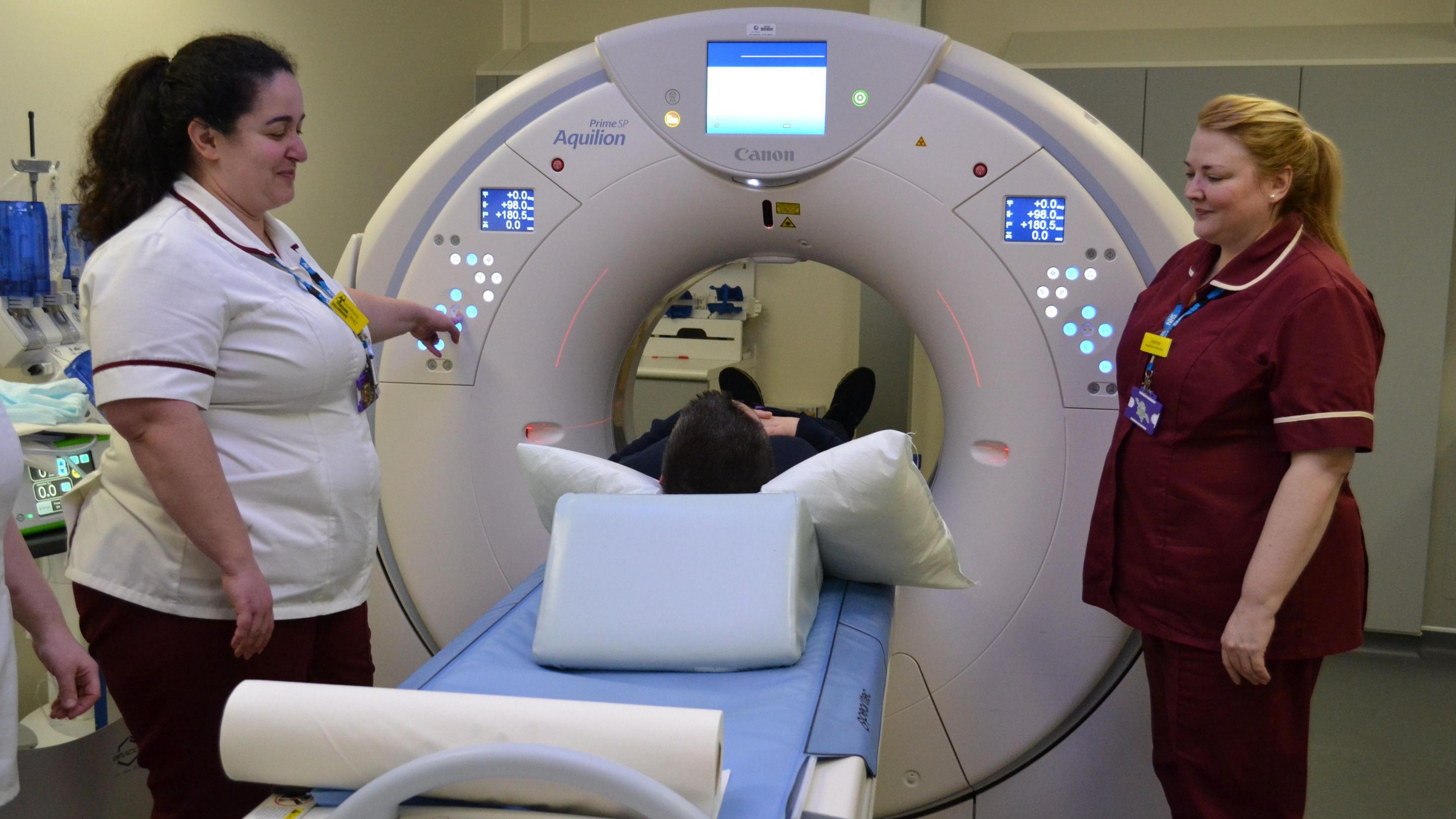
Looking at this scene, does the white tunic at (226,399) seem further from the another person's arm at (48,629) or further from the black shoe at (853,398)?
the black shoe at (853,398)

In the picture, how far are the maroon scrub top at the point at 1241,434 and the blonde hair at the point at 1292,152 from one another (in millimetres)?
39

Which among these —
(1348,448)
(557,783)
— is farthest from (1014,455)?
(557,783)

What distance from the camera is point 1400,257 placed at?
10.0 feet

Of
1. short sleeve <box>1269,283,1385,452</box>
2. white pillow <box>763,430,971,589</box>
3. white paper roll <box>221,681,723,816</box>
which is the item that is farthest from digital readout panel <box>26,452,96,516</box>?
short sleeve <box>1269,283,1385,452</box>

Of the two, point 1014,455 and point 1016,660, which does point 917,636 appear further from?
point 1014,455

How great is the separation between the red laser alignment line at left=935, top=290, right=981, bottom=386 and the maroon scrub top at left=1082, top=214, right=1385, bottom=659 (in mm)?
268

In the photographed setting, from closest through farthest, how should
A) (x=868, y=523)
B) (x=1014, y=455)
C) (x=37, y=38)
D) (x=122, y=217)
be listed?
(x=122, y=217) < (x=868, y=523) < (x=1014, y=455) < (x=37, y=38)

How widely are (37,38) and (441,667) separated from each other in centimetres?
174

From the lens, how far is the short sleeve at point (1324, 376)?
4.55 feet

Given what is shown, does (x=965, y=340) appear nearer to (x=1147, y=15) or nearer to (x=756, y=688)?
(x=756, y=688)

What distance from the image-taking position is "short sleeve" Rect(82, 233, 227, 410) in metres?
1.24

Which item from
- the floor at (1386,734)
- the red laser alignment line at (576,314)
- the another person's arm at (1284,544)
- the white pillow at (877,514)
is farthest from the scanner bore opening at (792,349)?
the another person's arm at (1284,544)

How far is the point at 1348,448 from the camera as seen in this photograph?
1.41 metres

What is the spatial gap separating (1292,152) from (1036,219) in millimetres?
408
